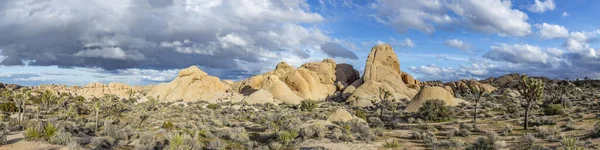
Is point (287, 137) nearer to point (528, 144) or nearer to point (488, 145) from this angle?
point (488, 145)

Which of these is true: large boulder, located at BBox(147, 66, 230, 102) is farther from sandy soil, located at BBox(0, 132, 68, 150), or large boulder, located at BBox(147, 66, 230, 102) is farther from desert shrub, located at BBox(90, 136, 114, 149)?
sandy soil, located at BBox(0, 132, 68, 150)

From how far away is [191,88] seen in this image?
6750 centimetres

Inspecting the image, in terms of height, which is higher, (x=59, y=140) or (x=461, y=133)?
(x=59, y=140)

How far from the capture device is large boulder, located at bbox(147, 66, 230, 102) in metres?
65.9

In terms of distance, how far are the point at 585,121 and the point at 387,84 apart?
45.3 metres

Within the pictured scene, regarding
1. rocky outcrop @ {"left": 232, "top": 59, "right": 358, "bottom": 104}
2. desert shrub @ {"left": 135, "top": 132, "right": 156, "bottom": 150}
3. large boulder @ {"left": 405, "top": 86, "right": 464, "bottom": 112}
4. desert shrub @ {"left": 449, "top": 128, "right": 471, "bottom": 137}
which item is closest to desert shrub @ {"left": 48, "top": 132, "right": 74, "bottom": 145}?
desert shrub @ {"left": 135, "top": 132, "right": 156, "bottom": 150}

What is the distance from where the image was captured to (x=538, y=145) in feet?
64.6

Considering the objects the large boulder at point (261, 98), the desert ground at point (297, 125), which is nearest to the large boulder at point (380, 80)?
the desert ground at point (297, 125)

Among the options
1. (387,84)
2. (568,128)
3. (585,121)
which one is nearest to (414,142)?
(568,128)

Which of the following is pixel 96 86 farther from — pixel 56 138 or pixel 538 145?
pixel 538 145

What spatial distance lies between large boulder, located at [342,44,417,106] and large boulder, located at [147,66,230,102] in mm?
23661

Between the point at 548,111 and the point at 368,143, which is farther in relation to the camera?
the point at 548,111

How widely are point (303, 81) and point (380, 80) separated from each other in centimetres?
1470

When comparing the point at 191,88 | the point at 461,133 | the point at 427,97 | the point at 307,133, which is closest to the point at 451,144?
the point at 461,133
